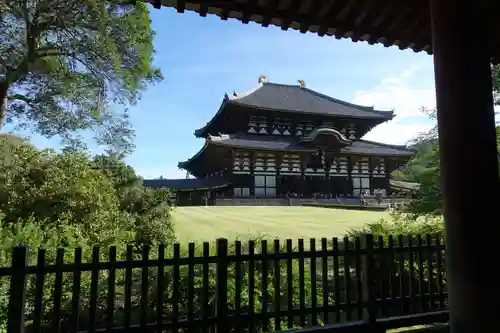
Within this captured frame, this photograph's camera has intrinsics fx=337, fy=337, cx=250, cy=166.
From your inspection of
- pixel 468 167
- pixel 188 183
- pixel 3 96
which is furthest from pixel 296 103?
pixel 468 167

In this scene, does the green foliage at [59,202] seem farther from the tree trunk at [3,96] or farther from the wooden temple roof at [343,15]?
the wooden temple roof at [343,15]

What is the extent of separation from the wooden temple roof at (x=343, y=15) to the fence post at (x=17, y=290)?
2105mm

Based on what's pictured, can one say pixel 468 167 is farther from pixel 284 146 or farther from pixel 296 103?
pixel 296 103

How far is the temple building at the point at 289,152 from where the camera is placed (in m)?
28.9

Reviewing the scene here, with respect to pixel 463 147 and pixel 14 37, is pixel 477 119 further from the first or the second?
pixel 14 37

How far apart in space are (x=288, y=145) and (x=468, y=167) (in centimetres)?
2811

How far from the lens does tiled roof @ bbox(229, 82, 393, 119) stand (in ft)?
102

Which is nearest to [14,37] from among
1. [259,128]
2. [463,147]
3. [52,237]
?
[52,237]

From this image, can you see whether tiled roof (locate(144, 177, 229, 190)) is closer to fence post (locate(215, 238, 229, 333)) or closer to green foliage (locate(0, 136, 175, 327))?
green foliage (locate(0, 136, 175, 327))

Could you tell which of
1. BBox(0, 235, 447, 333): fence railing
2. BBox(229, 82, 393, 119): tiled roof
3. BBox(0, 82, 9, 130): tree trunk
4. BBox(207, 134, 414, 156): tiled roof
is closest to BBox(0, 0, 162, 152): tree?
BBox(0, 82, 9, 130): tree trunk

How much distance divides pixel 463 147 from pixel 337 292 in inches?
84.8

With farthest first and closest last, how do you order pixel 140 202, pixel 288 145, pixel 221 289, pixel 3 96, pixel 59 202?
1. pixel 288 145
2. pixel 140 202
3. pixel 3 96
4. pixel 59 202
5. pixel 221 289

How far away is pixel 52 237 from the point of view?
4.94m

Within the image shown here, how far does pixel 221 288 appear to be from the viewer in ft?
9.66
